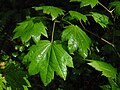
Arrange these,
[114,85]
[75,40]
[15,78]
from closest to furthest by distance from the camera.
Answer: [114,85], [75,40], [15,78]

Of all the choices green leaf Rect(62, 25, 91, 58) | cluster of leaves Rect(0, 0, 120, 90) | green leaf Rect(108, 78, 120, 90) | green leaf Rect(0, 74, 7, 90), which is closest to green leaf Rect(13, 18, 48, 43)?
cluster of leaves Rect(0, 0, 120, 90)

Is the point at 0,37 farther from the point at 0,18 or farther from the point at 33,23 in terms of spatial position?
the point at 33,23

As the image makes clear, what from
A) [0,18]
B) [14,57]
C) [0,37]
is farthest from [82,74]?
[0,18]

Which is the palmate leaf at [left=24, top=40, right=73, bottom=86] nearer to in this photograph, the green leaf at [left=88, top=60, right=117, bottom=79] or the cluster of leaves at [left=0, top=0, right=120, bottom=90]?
the cluster of leaves at [left=0, top=0, right=120, bottom=90]

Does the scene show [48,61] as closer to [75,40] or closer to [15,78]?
[75,40]

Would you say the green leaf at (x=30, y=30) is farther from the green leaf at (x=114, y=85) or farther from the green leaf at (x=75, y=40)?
the green leaf at (x=114, y=85)

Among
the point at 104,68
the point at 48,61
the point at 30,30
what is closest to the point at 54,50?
the point at 48,61

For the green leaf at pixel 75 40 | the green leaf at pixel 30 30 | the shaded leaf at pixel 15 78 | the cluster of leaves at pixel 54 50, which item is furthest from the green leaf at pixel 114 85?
the shaded leaf at pixel 15 78
